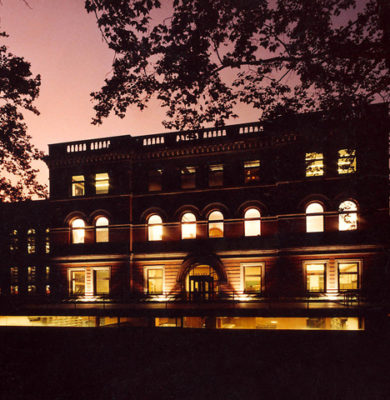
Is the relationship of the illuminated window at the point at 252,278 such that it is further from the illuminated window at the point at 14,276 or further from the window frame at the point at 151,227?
the illuminated window at the point at 14,276

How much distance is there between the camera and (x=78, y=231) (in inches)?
1079

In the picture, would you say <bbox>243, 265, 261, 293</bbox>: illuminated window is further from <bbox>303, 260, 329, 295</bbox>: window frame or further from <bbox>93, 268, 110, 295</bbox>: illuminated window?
<bbox>93, 268, 110, 295</bbox>: illuminated window

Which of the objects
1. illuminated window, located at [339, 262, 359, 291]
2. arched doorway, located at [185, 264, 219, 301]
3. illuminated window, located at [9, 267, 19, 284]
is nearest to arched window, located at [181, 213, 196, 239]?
arched doorway, located at [185, 264, 219, 301]

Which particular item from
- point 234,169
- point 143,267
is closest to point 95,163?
point 143,267

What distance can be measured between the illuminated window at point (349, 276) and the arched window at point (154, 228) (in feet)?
38.6

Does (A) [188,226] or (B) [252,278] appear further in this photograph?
(A) [188,226]

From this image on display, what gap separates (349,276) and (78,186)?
63.2 ft

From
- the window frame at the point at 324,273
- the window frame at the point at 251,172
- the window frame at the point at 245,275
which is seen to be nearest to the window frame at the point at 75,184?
the window frame at the point at 251,172

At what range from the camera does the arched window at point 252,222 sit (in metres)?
24.5

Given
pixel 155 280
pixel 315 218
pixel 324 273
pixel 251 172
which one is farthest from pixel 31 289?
pixel 315 218

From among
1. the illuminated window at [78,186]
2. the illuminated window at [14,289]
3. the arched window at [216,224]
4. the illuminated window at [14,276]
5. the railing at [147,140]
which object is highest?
the railing at [147,140]

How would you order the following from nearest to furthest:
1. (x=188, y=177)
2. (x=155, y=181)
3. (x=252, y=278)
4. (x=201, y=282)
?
(x=252, y=278), (x=201, y=282), (x=188, y=177), (x=155, y=181)

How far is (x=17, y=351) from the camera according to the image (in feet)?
53.1

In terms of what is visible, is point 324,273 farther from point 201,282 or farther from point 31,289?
point 31,289
